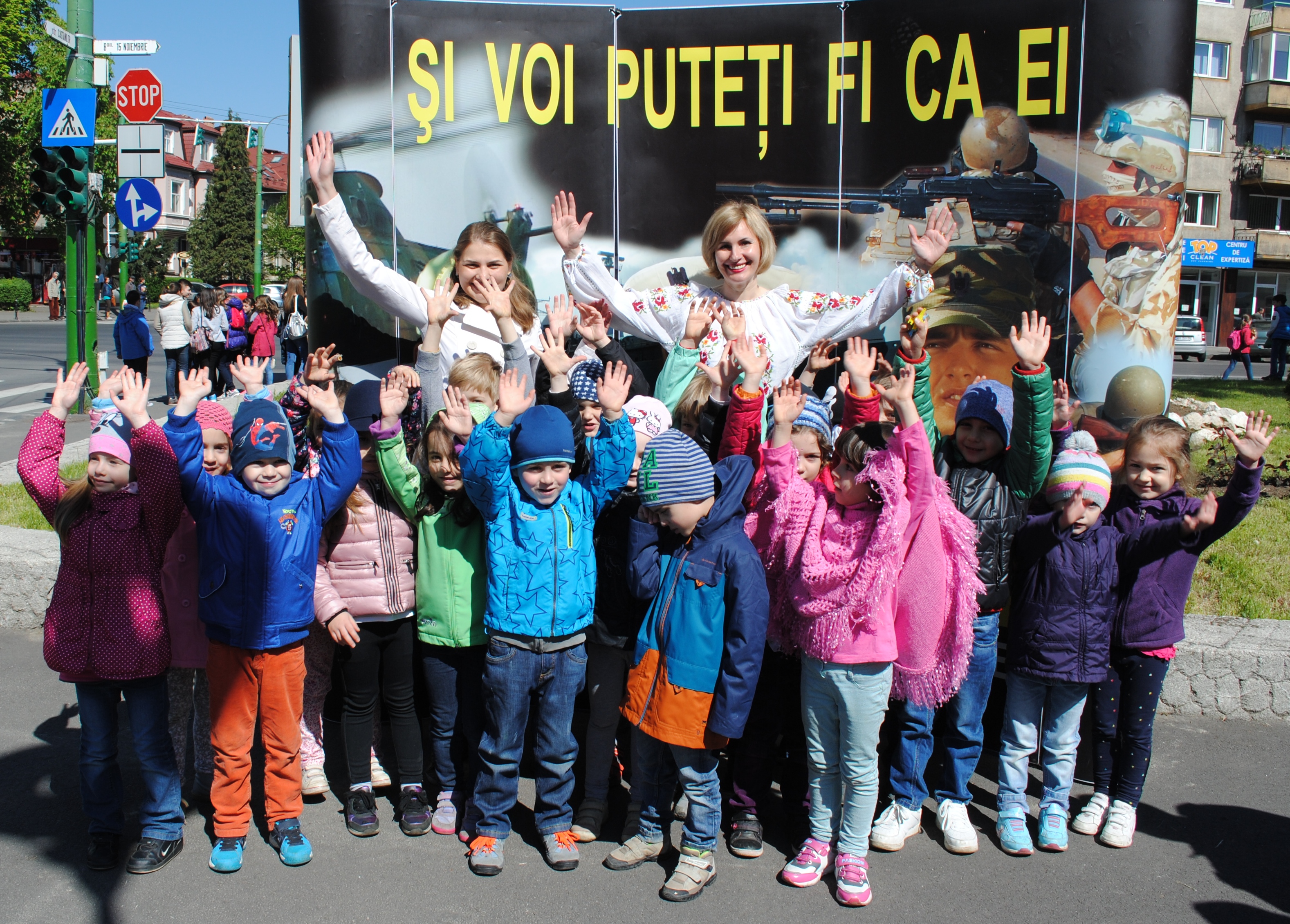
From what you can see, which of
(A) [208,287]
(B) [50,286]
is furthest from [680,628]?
(B) [50,286]

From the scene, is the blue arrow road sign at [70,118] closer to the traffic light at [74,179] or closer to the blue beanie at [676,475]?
the traffic light at [74,179]

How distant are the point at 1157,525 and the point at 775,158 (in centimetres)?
253

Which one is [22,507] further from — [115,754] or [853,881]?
[853,881]

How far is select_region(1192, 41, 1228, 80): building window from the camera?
1468 inches

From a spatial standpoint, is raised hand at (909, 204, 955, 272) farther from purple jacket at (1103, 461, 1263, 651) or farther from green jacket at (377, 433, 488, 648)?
green jacket at (377, 433, 488, 648)

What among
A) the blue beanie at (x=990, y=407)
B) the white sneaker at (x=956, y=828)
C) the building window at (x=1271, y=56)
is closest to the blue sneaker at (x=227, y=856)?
the white sneaker at (x=956, y=828)

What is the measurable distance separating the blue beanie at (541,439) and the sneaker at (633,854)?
127cm

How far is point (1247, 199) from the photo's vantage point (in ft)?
125

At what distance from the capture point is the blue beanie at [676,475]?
3.15m

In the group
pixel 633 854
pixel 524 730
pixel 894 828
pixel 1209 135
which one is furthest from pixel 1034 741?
pixel 1209 135

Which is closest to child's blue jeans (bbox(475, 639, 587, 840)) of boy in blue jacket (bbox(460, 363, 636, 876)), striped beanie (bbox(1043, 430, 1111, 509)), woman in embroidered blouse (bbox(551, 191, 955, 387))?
boy in blue jacket (bbox(460, 363, 636, 876))

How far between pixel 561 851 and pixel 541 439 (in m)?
1.34

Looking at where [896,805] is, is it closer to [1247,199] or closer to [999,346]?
[999,346]

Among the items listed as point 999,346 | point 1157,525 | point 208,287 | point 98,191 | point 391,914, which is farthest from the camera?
point 98,191
